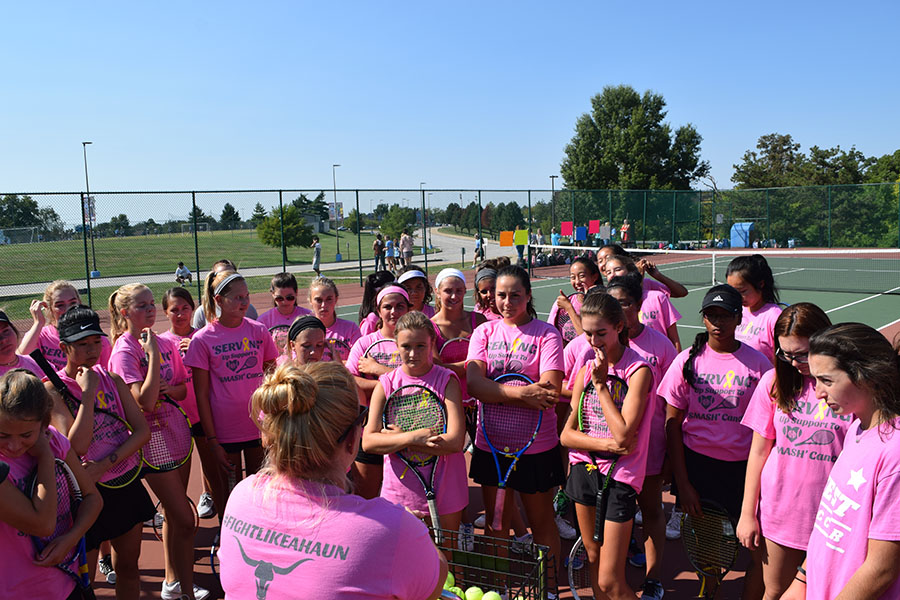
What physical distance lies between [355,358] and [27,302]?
63.3ft

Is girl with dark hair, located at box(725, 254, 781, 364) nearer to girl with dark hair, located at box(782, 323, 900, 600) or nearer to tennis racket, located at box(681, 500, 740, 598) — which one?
tennis racket, located at box(681, 500, 740, 598)

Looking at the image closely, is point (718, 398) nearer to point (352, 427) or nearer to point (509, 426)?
point (509, 426)

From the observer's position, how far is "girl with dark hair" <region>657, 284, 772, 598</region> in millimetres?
3680

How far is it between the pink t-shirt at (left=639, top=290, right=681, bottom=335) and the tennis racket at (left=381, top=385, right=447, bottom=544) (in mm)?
2568

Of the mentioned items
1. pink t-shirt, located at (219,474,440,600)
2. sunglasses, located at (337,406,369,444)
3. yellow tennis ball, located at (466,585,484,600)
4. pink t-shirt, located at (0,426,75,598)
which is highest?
sunglasses, located at (337,406,369,444)

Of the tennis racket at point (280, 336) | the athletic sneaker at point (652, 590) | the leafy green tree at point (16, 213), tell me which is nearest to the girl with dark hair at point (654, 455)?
the athletic sneaker at point (652, 590)

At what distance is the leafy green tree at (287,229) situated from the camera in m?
20.1

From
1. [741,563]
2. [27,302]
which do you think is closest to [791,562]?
[741,563]

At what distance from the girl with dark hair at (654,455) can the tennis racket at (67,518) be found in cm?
298

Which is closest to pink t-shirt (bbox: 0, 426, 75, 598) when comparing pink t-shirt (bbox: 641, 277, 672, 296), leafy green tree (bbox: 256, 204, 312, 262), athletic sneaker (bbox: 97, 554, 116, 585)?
athletic sneaker (bbox: 97, 554, 116, 585)

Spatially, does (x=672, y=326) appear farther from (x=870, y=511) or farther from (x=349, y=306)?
(x=349, y=306)

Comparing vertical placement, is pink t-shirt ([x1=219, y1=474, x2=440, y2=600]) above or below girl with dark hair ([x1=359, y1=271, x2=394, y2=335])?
below

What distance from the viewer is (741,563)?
15.1ft

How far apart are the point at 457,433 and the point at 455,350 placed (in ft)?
4.46
